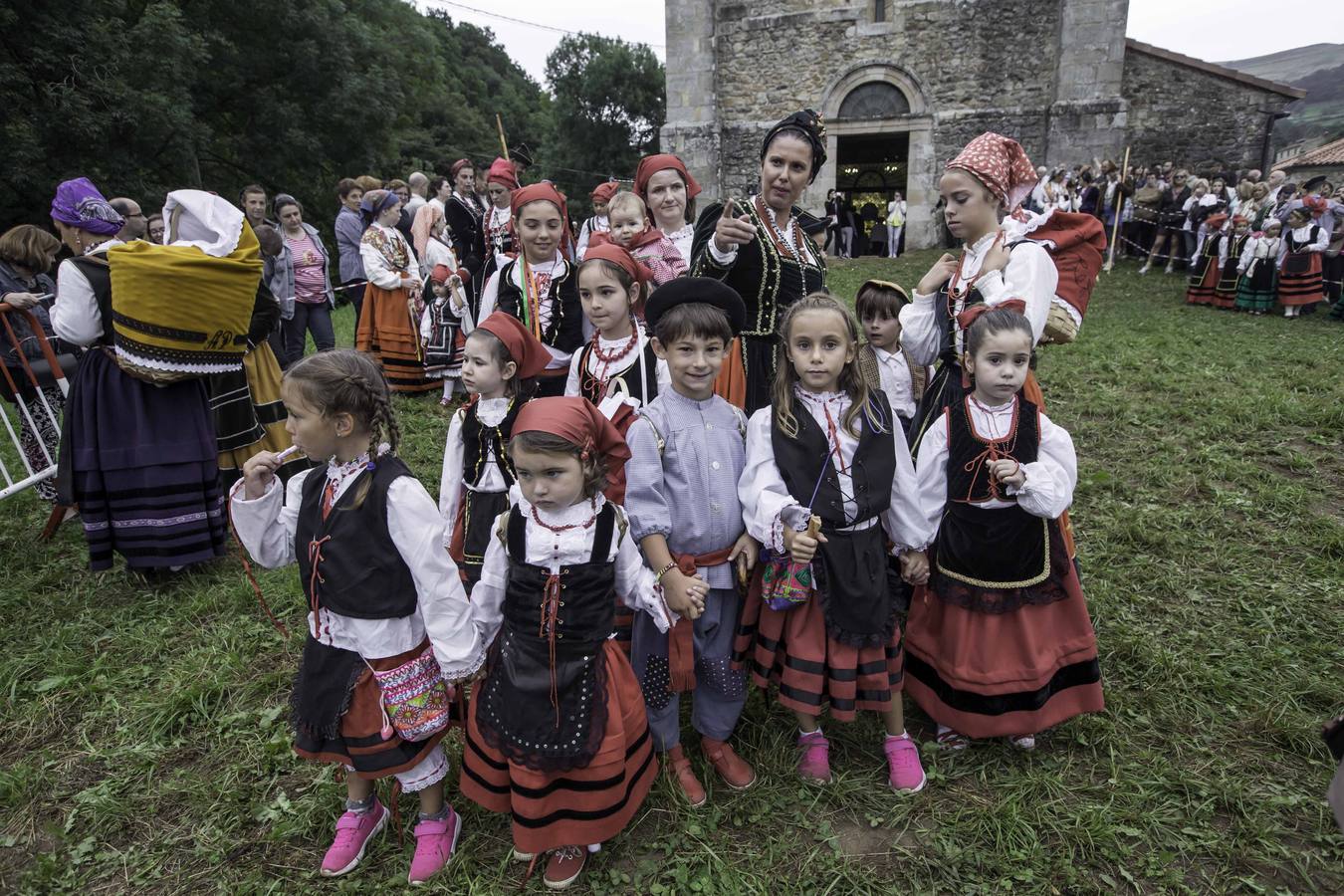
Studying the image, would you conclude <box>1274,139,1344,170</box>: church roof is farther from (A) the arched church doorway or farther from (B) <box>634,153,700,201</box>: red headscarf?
(B) <box>634,153,700,201</box>: red headscarf

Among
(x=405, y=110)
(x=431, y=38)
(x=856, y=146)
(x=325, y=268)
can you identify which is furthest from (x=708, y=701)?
(x=431, y=38)

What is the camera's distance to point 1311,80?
70438 mm

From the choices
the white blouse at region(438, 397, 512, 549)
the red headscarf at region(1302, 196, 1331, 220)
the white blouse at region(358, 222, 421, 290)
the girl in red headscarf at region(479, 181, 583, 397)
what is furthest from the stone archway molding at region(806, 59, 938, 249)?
the white blouse at region(438, 397, 512, 549)

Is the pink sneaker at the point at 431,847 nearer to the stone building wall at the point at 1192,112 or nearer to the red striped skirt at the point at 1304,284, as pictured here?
the red striped skirt at the point at 1304,284

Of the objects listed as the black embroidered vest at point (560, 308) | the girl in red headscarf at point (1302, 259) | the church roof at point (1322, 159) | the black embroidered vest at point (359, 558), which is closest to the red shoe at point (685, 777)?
the black embroidered vest at point (359, 558)

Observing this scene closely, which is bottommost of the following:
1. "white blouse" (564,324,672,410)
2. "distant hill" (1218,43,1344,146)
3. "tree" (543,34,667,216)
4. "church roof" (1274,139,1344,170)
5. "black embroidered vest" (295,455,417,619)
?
"black embroidered vest" (295,455,417,619)

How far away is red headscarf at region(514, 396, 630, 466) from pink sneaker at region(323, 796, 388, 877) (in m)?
1.43

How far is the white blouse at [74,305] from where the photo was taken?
359 cm

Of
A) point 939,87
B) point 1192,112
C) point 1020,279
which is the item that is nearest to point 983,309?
point 1020,279

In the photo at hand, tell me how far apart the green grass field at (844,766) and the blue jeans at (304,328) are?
315cm

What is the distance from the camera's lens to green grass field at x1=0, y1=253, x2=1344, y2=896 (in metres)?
2.32

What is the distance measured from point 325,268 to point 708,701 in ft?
21.5

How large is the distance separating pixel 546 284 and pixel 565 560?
1935 mm

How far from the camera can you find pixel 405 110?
2330cm
